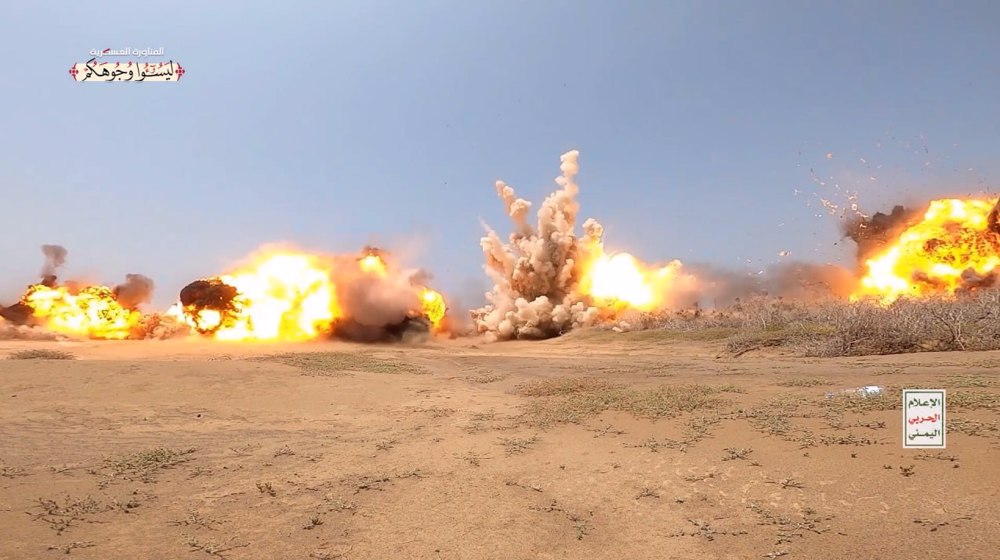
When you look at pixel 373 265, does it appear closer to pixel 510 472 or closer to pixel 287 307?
pixel 287 307

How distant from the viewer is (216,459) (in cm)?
795

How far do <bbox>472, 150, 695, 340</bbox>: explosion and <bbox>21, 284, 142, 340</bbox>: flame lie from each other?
25.3 meters

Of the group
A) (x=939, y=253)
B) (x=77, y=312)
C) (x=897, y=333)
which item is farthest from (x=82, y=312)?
(x=939, y=253)

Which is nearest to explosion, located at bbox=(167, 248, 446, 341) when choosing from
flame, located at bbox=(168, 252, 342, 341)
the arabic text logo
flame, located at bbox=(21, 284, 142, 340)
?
flame, located at bbox=(168, 252, 342, 341)

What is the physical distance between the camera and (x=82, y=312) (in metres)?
38.6

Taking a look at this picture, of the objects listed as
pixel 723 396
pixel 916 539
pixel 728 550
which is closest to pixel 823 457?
pixel 916 539

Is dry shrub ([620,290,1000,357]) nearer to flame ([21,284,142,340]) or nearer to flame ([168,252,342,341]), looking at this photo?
flame ([168,252,342,341])

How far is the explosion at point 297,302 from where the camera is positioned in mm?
33469

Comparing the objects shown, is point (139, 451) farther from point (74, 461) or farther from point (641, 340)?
point (641, 340)

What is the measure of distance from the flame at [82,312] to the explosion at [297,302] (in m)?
6.98

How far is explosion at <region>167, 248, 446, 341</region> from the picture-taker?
110ft

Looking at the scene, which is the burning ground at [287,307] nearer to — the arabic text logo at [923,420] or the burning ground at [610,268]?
the burning ground at [610,268]

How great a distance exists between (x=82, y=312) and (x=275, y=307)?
1592cm

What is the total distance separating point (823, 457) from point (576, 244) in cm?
3379
